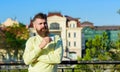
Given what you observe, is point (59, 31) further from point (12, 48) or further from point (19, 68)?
point (19, 68)

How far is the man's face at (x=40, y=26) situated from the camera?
3.79m

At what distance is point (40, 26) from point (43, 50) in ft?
0.69

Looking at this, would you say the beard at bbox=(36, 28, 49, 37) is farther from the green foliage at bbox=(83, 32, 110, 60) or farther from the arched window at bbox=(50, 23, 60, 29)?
the arched window at bbox=(50, 23, 60, 29)

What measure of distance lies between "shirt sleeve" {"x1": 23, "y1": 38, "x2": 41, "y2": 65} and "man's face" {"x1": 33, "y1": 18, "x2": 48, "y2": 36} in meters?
0.13

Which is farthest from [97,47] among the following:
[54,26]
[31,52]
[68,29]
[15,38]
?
[54,26]

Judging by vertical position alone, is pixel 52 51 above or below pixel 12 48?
above

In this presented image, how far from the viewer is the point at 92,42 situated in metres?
37.3

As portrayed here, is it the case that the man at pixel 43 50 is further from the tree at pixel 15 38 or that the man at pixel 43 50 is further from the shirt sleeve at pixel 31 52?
the tree at pixel 15 38

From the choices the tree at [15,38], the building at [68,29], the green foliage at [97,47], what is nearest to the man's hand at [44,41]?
the green foliage at [97,47]

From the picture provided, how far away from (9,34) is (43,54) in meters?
59.7

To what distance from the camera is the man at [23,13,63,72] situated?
Answer: 382 cm

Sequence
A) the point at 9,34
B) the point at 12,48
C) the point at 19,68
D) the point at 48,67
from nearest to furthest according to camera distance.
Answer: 1. the point at 48,67
2. the point at 19,68
3. the point at 12,48
4. the point at 9,34

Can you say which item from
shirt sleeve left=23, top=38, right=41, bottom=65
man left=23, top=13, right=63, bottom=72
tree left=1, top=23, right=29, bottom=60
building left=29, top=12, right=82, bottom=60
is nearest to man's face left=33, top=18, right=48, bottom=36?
man left=23, top=13, right=63, bottom=72

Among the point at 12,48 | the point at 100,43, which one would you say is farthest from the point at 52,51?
the point at 12,48
